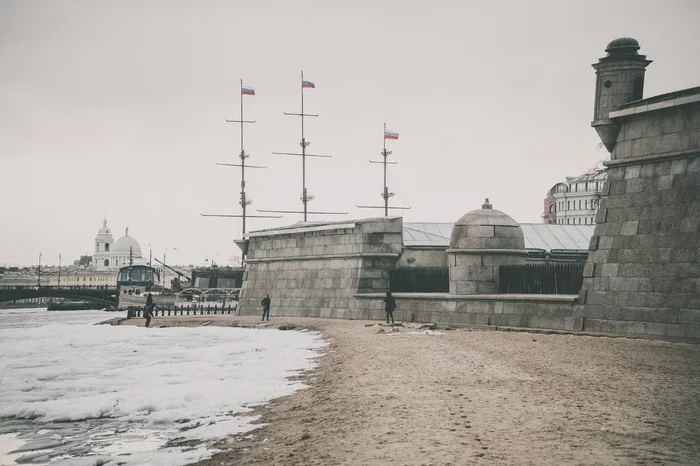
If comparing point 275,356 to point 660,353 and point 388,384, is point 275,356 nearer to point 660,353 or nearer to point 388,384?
point 388,384

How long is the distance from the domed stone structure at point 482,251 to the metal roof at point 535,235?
364 inches

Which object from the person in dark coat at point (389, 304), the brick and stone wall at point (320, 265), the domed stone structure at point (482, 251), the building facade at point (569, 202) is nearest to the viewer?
the domed stone structure at point (482, 251)

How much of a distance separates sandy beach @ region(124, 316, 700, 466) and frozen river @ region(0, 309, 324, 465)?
830 millimetres

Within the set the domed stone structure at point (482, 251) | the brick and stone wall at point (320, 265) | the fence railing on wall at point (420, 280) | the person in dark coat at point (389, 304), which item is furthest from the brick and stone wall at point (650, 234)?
the brick and stone wall at point (320, 265)

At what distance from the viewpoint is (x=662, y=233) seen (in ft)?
56.7

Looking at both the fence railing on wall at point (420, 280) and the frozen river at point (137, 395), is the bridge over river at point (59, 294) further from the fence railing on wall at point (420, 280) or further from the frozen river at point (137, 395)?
the frozen river at point (137, 395)

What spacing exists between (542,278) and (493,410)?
12.6m

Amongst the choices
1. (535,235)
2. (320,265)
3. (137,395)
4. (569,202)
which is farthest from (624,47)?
(569,202)

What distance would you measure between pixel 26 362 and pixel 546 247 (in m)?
22.3

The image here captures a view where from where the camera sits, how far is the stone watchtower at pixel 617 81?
19.0 meters

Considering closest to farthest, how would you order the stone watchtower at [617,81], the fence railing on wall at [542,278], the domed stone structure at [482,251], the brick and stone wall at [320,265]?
the stone watchtower at [617,81], the fence railing on wall at [542,278], the domed stone structure at [482,251], the brick and stone wall at [320,265]

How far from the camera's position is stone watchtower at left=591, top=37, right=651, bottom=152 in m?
19.0

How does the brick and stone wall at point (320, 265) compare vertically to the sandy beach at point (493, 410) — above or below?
above

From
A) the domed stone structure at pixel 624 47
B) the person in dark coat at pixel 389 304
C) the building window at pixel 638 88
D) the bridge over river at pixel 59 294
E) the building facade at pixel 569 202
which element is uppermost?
the building facade at pixel 569 202
